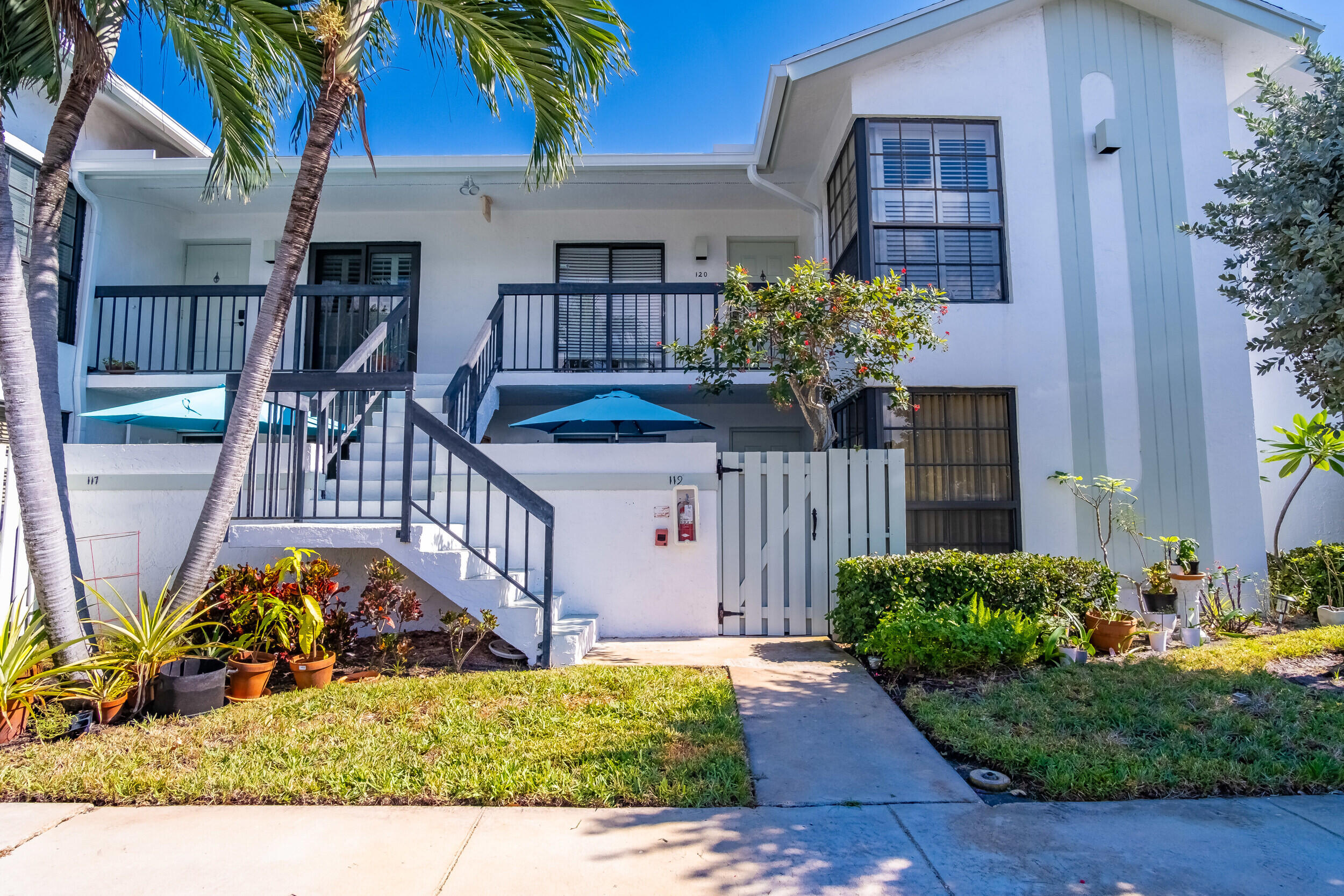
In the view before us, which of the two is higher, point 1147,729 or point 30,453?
point 30,453

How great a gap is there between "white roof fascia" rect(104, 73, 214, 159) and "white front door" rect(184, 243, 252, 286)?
4.50 feet

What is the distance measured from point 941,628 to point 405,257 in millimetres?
9770

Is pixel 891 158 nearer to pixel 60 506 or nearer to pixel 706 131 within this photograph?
pixel 706 131

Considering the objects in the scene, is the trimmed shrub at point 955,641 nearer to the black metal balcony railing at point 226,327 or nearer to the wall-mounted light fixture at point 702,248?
the black metal balcony railing at point 226,327

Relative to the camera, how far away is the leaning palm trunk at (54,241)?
204 inches

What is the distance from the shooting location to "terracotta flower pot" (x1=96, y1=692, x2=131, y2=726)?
458 centimetres

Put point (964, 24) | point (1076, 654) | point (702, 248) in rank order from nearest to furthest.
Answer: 1. point (1076, 654)
2. point (964, 24)
3. point (702, 248)

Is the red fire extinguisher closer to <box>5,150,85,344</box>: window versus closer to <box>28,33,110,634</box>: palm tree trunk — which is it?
<box>28,33,110,634</box>: palm tree trunk

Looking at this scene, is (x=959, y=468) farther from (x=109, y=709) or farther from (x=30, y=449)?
(x=30, y=449)

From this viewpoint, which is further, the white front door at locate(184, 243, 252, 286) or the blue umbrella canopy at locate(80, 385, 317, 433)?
the white front door at locate(184, 243, 252, 286)

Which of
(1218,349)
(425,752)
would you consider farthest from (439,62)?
(1218,349)

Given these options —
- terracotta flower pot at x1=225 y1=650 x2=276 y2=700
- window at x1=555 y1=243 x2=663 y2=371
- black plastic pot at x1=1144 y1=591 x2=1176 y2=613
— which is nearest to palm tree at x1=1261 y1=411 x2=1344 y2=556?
black plastic pot at x1=1144 y1=591 x2=1176 y2=613

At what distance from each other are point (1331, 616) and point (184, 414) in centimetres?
1132

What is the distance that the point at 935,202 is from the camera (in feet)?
27.6
